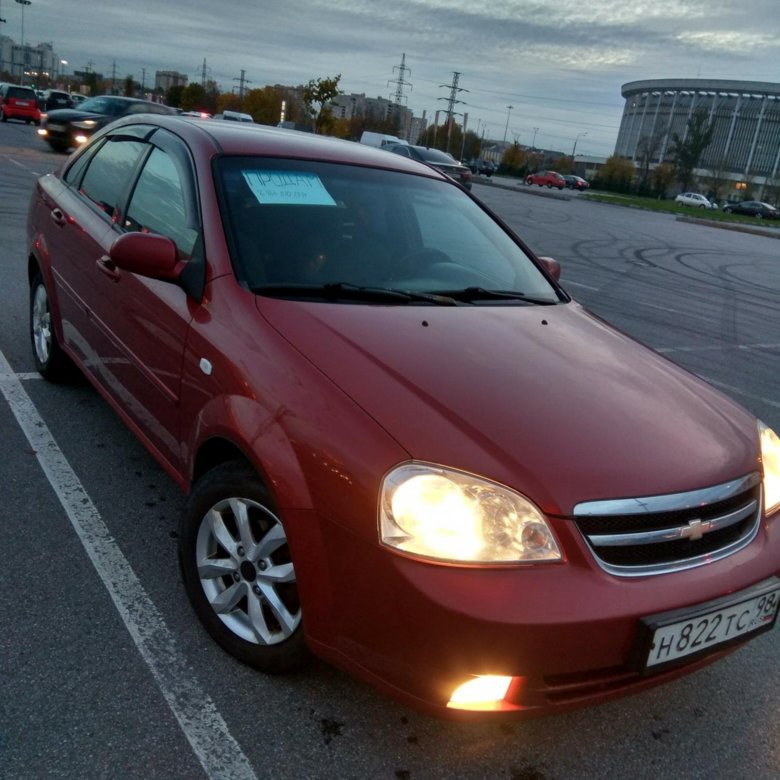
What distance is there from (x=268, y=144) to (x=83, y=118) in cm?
2028

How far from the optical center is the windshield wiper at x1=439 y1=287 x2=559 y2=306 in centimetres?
316

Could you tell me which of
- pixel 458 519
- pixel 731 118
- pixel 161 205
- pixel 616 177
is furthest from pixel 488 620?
pixel 731 118

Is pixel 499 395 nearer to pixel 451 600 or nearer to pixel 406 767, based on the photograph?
pixel 451 600

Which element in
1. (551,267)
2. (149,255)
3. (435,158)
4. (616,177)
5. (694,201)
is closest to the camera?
(149,255)

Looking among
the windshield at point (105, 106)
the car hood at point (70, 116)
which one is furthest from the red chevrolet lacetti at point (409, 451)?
the windshield at point (105, 106)

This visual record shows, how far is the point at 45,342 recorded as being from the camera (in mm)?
4688

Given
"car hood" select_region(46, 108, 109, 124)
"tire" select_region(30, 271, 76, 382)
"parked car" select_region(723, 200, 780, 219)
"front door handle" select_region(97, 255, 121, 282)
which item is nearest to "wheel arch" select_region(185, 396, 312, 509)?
"front door handle" select_region(97, 255, 121, 282)

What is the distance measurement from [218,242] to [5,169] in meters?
15.9

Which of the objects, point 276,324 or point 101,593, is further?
point 101,593

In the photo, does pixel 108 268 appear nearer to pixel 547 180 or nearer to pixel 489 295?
pixel 489 295

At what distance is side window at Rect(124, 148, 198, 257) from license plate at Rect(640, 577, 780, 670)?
201 centimetres

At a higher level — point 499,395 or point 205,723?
point 499,395

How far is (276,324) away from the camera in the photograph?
2516 millimetres

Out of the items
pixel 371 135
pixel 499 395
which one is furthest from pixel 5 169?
pixel 371 135
